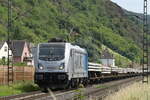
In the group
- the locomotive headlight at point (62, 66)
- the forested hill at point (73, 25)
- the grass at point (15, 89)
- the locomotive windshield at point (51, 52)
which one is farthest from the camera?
the forested hill at point (73, 25)

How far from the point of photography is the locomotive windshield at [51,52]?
96.3 feet

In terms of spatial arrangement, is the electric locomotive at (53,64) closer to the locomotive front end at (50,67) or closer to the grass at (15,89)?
the locomotive front end at (50,67)

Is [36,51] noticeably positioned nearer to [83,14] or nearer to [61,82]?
[61,82]

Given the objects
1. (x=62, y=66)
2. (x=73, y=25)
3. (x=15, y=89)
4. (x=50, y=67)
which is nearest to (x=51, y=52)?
(x=50, y=67)

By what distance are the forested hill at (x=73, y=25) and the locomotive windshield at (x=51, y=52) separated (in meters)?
72.7

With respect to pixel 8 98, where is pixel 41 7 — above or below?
above

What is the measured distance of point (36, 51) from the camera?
29.7m

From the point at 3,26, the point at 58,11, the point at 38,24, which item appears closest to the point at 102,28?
the point at 58,11

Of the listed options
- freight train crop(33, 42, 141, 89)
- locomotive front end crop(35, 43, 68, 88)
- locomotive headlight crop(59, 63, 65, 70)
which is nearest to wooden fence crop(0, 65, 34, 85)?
freight train crop(33, 42, 141, 89)

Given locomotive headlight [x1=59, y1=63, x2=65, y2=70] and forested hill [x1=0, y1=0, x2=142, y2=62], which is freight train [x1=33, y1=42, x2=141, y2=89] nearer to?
locomotive headlight [x1=59, y1=63, x2=65, y2=70]

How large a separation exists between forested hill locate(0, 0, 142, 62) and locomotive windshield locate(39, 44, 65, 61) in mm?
72680

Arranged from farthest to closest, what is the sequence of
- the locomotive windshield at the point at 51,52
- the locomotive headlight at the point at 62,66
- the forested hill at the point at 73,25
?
the forested hill at the point at 73,25
the locomotive windshield at the point at 51,52
the locomotive headlight at the point at 62,66

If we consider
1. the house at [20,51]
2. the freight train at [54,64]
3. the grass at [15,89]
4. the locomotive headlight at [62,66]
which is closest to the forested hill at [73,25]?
the house at [20,51]

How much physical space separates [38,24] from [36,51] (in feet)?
378
